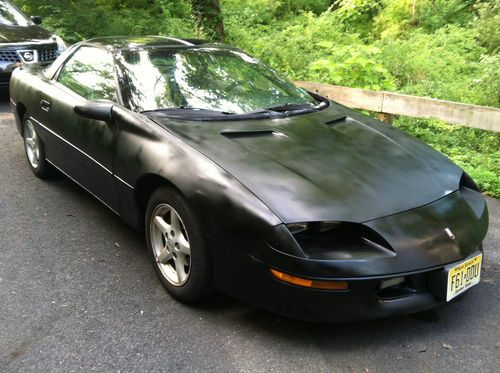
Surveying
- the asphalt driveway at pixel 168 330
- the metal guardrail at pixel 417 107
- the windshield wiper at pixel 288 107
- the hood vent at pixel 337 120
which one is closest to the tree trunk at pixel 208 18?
the metal guardrail at pixel 417 107

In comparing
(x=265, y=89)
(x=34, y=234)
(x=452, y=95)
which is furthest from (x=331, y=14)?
(x=34, y=234)

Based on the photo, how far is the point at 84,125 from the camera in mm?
3705

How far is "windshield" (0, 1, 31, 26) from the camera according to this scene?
8.81 m

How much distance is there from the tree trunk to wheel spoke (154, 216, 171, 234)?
774cm

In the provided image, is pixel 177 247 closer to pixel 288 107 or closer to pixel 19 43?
pixel 288 107

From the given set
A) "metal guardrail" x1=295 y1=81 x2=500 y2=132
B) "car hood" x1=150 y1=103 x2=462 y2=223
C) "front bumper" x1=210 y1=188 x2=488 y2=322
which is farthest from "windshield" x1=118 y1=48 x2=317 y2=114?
"metal guardrail" x1=295 y1=81 x2=500 y2=132

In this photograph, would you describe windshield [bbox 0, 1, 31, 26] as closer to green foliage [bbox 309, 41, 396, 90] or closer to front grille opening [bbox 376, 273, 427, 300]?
green foliage [bbox 309, 41, 396, 90]

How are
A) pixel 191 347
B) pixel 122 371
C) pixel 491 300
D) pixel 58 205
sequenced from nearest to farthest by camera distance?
1. pixel 122 371
2. pixel 191 347
3. pixel 491 300
4. pixel 58 205

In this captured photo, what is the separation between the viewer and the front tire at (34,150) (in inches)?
185

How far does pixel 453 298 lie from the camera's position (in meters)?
2.63

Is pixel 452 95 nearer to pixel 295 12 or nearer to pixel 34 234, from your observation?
pixel 34 234

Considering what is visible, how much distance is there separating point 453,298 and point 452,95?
660cm

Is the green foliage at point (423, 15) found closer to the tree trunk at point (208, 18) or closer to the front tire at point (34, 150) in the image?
the tree trunk at point (208, 18)

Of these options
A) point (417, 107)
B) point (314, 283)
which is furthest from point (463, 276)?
point (417, 107)
